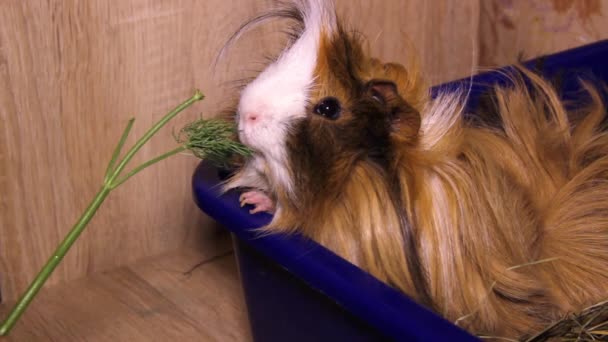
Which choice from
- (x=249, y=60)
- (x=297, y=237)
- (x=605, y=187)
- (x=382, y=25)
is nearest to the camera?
(x=297, y=237)

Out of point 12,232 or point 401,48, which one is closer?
point 12,232

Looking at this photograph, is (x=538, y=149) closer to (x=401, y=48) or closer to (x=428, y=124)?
(x=428, y=124)

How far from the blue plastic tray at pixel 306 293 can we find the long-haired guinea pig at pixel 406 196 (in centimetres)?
4

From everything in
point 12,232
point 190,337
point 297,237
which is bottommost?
point 190,337

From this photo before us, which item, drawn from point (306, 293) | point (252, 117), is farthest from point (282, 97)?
point (306, 293)

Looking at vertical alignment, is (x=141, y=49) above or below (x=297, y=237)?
above

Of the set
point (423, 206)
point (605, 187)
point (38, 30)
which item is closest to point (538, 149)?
point (605, 187)

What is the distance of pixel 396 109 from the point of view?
1.10 meters

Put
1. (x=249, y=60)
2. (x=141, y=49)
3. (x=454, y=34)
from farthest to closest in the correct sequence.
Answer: (x=454, y=34) < (x=249, y=60) < (x=141, y=49)

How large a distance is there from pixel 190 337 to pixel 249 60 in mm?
561

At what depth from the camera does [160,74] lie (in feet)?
5.19

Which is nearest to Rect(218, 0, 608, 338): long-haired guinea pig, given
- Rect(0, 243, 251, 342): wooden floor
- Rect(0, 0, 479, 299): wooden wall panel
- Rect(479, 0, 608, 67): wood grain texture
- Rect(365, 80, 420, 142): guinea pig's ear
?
Rect(365, 80, 420, 142): guinea pig's ear

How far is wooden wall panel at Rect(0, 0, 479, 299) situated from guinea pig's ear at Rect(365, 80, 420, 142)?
0.31 meters

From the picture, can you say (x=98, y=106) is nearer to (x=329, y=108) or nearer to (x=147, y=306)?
(x=147, y=306)
